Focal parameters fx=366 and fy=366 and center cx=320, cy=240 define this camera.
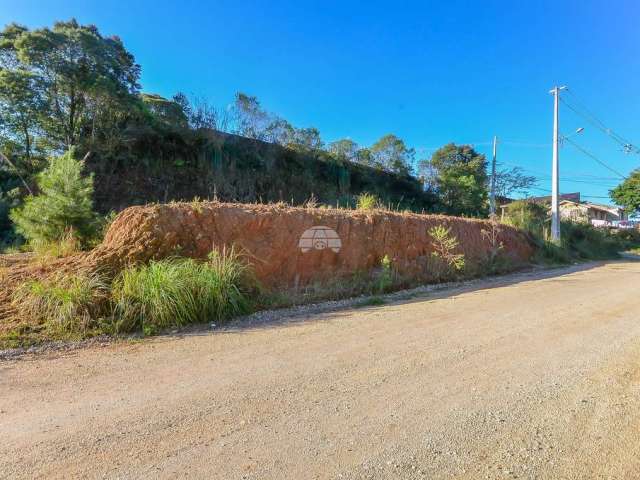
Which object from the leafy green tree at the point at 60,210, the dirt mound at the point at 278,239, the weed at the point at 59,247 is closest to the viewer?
the dirt mound at the point at 278,239

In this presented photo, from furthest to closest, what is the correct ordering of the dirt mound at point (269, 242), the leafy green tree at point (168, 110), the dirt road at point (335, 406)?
1. the leafy green tree at point (168, 110)
2. the dirt mound at point (269, 242)
3. the dirt road at point (335, 406)

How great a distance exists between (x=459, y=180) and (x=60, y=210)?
28467mm

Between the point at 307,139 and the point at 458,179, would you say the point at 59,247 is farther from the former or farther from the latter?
the point at 458,179

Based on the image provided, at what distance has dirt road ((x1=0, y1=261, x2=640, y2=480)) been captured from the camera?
2229mm

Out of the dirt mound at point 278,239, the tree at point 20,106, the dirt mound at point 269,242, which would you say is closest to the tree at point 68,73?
the tree at point 20,106

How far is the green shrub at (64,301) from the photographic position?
495 cm

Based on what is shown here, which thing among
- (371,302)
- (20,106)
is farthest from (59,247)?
(20,106)

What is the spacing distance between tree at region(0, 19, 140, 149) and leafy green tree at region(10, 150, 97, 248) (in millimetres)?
9147

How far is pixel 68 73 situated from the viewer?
49.2 feet

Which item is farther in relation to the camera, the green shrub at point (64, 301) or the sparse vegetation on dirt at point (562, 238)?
the sparse vegetation on dirt at point (562, 238)

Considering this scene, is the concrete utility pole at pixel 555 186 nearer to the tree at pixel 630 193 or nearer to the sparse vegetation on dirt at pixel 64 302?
the sparse vegetation on dirt at pixel 64 302

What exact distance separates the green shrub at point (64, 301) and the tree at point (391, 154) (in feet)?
84.9

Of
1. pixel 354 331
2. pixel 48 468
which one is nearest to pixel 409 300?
pixel 354 331

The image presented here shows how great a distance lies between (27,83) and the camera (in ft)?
47.5
